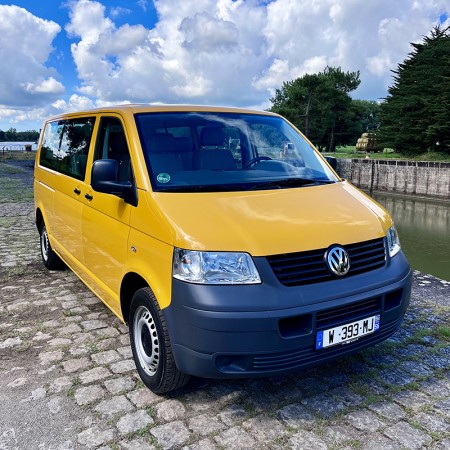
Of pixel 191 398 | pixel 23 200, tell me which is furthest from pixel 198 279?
pixel 23 200

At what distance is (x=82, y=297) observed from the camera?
206 inches

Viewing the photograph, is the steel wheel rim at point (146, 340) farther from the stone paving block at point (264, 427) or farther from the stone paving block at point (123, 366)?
the stone paving block at point (264, 427)

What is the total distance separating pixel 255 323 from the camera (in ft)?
8.41

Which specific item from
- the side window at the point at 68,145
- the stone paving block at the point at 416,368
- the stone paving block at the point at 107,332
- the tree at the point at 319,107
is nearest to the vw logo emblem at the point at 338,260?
the stone paving block at the point at 416,368

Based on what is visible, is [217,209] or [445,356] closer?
[217,209]

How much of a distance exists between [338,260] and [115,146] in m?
2.08

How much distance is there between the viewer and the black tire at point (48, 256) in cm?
615

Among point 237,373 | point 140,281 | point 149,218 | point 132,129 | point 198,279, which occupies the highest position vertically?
point 132,129

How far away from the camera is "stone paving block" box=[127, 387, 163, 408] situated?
121 inches

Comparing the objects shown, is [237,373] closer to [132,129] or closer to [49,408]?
[49,408]

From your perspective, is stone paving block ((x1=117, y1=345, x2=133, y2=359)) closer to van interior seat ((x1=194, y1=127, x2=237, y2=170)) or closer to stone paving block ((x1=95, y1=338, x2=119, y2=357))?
stone paving block ((x1=95, y1=338, x2=119, y2=357))

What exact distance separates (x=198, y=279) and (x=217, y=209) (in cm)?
51

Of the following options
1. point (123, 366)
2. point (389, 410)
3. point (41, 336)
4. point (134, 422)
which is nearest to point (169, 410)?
point (134, 422)

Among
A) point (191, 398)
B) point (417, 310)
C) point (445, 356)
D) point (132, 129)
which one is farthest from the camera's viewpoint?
point (417, 310)
